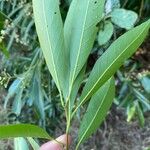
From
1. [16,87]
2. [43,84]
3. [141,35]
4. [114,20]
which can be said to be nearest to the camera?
[141,35]

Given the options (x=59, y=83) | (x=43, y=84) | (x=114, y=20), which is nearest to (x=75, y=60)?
(x=59, y=83)

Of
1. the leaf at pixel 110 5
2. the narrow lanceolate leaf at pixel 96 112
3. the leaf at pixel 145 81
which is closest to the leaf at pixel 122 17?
the leaf at pixel 110 5

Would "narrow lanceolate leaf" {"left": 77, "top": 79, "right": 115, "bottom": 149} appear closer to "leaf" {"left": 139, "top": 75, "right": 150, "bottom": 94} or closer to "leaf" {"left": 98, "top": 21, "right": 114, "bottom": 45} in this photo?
"leaf" {"left": 98, "top": 21, "right": 114, "bottom": 45}

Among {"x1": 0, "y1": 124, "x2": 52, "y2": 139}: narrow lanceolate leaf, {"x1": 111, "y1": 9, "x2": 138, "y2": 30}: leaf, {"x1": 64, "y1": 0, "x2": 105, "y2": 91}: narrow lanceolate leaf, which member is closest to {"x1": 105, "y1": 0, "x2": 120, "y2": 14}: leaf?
{"x1": 111, "y1": 9, "x2": 138, "y2": 30}: leaf

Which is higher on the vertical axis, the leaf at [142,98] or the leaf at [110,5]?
the leaf at [110,5]

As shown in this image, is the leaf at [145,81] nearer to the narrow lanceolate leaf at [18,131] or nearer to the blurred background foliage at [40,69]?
the blurred background foliage at [40,69]

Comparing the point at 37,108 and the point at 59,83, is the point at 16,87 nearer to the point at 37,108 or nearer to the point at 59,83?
the point at 37,108

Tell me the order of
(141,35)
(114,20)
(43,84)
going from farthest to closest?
1. (43,84)
2. (114,20)
3. (141,35)
